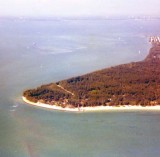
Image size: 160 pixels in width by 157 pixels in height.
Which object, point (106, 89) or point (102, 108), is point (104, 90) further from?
point (102, 108)

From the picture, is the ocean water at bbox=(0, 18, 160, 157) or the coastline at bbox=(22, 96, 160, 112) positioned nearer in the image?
the ocean water at bbox=(0, 18, 160, 157)

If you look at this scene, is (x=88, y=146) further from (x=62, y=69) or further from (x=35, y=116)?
(x=62, y=69)

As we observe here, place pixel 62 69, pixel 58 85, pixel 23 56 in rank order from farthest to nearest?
pixel 23 56 < pixel 62 69 < pixel 58 85

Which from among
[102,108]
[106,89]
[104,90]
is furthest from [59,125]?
[106,89]

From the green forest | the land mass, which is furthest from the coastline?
the green forest

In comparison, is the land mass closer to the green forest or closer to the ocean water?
the green forest

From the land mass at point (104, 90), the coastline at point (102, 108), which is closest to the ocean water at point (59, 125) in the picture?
the coastline at point (102, 108)

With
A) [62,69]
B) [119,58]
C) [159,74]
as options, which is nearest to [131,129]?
[159,74]

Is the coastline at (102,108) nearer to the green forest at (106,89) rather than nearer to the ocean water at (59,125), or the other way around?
the green forest at (106,89)
